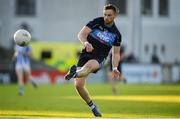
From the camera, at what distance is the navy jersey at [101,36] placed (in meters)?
18.1

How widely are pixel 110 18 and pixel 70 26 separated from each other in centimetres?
5603

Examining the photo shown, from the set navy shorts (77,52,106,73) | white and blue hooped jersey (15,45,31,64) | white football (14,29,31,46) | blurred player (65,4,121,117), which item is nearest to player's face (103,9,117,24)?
blurred player (65,4,121,117)

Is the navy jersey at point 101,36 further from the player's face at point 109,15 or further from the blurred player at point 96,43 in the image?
the player's face at point 109,15

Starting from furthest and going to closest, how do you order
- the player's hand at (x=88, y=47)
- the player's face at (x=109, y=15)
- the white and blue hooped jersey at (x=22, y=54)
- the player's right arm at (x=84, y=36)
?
the white and blue hooped jersey at (x=22, y=54), the player's face at (x=109, y=15), the player's right arm at (x=84, y=36), the player's hand at (x=88, y=47)

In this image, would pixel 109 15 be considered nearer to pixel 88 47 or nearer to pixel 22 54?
pixel 88 47

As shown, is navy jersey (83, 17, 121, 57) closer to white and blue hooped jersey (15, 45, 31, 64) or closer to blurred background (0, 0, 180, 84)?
white and blue hooped jersey (15, 45, 31, 64)

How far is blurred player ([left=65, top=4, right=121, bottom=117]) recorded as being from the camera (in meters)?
17.9

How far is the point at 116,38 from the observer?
1823 cm

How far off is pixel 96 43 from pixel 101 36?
197 mm

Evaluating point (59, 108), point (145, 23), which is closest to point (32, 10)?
point (145, 23)

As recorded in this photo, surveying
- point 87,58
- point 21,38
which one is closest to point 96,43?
point 87,58

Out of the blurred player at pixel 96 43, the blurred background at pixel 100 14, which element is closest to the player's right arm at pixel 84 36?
the blurred player at pixel 96 43

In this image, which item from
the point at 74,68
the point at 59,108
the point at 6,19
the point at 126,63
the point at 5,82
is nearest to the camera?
the point at 74,68

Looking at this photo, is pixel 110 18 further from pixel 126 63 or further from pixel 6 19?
pixel 6 19
